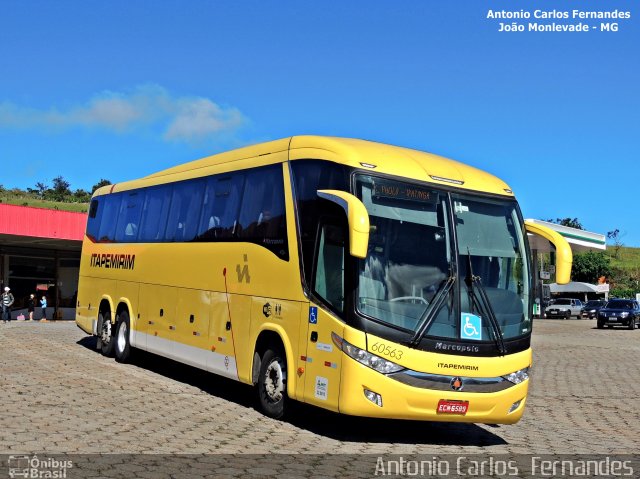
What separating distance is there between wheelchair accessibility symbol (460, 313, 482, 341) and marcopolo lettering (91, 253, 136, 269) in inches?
356

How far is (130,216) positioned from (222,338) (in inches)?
235

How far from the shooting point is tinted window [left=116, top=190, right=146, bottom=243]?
56.7 ft

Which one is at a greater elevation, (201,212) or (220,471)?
(201,212)

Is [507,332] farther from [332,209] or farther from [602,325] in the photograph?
[602,325]

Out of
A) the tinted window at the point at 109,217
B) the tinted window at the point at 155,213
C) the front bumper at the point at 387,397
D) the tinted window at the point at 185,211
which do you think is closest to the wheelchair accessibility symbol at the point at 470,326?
the front bumper at the point at 387,397

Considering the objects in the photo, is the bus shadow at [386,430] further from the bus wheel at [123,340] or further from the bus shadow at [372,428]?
the bus wheel at [123,340]

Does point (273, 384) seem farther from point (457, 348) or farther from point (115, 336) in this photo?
point (115, 336)

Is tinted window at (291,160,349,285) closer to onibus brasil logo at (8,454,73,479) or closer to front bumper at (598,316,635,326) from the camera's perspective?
onibus brasil logo at (8,454,73,479)

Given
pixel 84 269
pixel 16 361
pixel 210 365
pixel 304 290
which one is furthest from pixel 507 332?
pixel 84 269

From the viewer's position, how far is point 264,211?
11.8m

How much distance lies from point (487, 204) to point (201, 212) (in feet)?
17.4

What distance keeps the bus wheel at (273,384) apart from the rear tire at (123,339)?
21.2 feet

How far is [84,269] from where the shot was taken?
20.5 meters

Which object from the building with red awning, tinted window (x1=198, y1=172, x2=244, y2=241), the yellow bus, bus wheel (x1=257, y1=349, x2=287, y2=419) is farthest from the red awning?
bus wheel (x1=257, y1=349, x2=287, y2=419)
